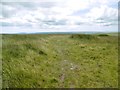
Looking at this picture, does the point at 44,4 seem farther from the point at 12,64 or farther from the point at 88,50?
the point at 88,50

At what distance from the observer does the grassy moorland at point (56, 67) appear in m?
10.3

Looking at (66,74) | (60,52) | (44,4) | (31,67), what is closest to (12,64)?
(31,67)

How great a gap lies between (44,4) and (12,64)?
169 inches

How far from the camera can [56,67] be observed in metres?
12.5

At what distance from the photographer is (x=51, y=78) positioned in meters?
11.0

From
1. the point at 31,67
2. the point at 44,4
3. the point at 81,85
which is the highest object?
the point at 44,4

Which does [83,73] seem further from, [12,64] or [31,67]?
[12,64]

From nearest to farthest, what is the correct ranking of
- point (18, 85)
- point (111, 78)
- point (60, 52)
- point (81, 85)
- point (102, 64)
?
point (18, 85) → point (81, 85) → point (111, 78) → point (102, 64) → point (60, 52)

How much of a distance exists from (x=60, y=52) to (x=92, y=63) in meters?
3.18

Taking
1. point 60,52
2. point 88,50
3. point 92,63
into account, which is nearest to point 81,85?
point 92,63

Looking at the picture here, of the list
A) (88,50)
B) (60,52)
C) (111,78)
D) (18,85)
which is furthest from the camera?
(88,50)

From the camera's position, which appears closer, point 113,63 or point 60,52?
point 113,63

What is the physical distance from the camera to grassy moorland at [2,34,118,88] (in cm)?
1034

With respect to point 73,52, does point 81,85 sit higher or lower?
lower
